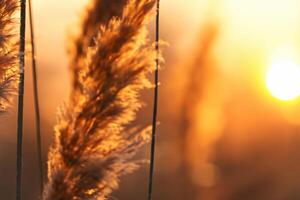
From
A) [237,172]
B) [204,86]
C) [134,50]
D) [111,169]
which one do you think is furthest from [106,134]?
[237,172]

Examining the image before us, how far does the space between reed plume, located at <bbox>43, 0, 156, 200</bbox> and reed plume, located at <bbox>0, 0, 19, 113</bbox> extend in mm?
214

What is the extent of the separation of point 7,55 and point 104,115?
0.42m

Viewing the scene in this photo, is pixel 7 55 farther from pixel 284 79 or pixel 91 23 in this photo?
pixel 284 79

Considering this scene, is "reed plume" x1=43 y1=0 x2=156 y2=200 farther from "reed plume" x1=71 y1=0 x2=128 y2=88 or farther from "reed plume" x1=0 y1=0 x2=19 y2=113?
"reed plume" x1=0 y1=0 x2=19 y2=113

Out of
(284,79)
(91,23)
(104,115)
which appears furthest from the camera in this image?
(284,79)

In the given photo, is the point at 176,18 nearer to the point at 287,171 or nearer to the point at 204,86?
the point at 287,171

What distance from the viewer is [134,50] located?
2256 mm

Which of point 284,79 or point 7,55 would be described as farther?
point 284,79

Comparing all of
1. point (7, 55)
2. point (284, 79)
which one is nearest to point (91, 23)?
point (7, 55)

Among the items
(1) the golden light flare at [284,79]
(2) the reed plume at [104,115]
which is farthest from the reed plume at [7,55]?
(1) the golden light flare at [284,79]

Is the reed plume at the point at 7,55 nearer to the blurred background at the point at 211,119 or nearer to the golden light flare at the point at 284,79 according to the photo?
the blurred background at the point at 211,119

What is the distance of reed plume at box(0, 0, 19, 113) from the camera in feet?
7.36

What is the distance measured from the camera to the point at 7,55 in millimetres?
Answer: 2246

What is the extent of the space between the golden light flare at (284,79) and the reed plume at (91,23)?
165 inches
